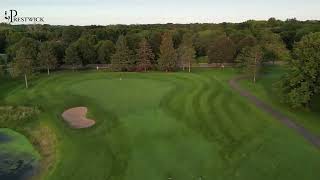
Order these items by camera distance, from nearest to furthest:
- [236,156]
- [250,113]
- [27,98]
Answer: [236,156]
[250,113]
[27,98]

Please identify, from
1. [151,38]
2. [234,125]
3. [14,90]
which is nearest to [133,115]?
[234,125]

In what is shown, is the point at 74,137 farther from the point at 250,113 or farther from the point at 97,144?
the point at 250,113

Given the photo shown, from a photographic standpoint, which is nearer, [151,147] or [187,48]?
[151,147]

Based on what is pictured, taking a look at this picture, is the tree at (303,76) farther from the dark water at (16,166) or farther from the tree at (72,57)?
the tree at (72,57)

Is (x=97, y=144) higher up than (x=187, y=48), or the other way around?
(x=187, y=48)

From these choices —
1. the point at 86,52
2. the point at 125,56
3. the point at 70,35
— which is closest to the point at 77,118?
the point at 125,56

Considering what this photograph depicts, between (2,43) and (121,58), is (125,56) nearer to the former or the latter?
(121,58)

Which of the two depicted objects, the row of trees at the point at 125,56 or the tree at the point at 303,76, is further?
the row of trees at the point at 125,56

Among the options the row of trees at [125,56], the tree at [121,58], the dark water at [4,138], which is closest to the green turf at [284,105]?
the row of trees at [125,56]
